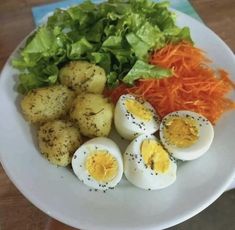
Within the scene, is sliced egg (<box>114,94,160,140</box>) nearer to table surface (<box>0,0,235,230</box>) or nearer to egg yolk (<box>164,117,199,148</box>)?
egg yolk (<box>164,117,199,148</box>)

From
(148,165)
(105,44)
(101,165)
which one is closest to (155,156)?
(148,165)

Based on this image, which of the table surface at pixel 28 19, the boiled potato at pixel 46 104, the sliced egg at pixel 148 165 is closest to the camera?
the sliced egg at pixel 148 165

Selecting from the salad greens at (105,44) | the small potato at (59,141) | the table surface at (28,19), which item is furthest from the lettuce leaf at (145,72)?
the table surface at (28,19)

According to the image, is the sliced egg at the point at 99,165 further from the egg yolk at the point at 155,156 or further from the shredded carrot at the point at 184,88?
the shredded carrot at the point at 184,88

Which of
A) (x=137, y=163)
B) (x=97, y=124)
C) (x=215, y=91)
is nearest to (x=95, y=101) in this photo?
(x=97, y=124)

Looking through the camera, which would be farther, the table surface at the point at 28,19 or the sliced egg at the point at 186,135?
the table surface at the point at 28,19

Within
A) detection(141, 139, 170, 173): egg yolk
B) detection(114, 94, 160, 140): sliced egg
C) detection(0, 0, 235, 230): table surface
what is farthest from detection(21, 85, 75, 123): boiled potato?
detection(0, 0, 235, 230): table surface
